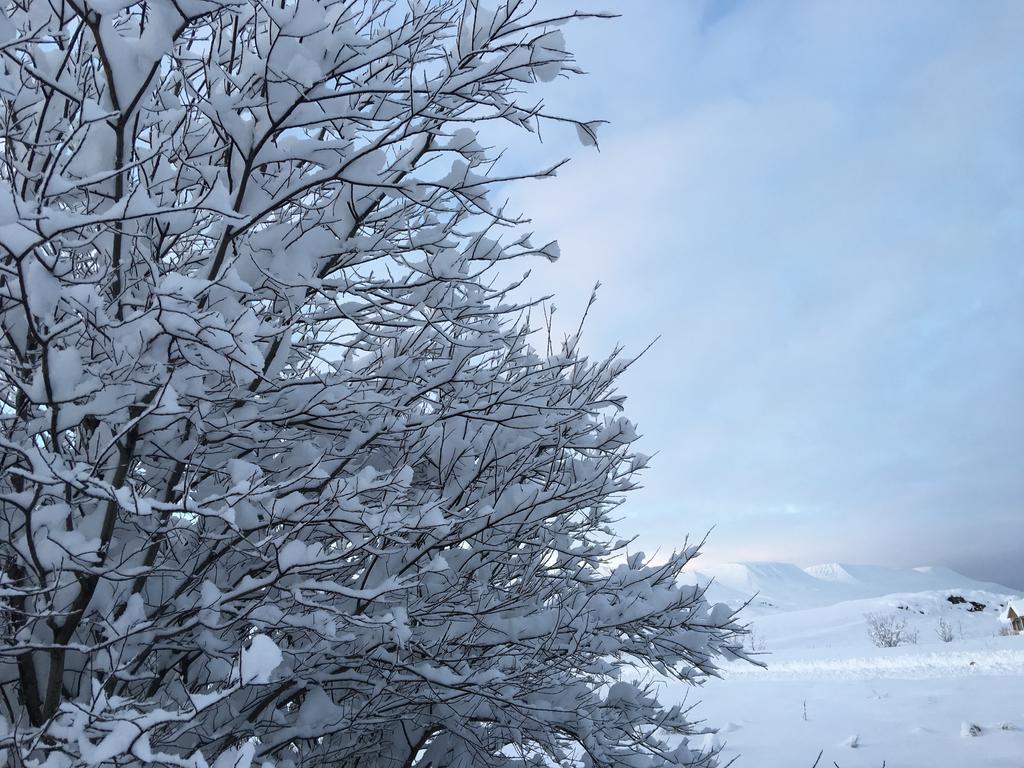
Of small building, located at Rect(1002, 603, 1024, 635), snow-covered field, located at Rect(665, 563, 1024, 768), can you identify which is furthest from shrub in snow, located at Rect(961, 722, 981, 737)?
small building, located at Rect(1002, 603, 1024, 635)

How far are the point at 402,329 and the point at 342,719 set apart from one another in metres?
1.60

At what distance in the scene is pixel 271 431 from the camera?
260cm

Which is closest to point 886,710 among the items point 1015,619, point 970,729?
point 970,729

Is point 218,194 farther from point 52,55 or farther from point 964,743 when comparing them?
point 964,743

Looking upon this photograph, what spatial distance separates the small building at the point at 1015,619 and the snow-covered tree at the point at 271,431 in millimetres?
36643

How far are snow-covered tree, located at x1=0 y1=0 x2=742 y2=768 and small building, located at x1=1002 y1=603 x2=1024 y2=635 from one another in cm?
3664

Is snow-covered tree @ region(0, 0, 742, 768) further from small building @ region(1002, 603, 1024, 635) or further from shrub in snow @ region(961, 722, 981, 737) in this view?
small building @ region(1002, 603, 1024, 635)

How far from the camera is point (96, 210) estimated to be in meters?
2.47

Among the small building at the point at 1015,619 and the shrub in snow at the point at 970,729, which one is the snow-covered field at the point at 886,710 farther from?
the small building at the point at 1015,619

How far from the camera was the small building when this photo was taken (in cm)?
3139

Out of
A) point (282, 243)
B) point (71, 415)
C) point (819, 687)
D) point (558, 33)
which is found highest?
point (558, 33)

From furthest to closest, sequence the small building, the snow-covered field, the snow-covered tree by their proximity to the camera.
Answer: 1. the small building
2. the snow-covered field
3. the snow-covered tree

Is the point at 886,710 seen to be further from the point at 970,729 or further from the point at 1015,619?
Result: the point at 1015,619

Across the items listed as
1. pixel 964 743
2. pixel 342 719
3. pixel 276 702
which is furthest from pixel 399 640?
pixel 964 743
